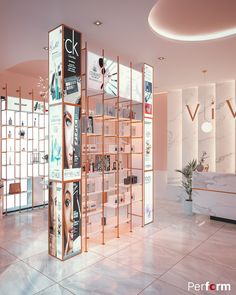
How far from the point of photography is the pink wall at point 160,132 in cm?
786

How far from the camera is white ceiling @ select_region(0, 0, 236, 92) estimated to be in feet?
9.72

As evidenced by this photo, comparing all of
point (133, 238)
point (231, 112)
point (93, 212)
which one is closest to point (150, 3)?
point (93, 212)

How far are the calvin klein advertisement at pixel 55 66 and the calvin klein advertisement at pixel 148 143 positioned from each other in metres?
2.12

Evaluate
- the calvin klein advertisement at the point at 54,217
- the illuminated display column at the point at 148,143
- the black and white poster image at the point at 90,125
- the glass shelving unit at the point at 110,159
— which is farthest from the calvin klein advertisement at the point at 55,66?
the illuminated display column at the point at 148,143

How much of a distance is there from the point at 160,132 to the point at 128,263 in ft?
17.1

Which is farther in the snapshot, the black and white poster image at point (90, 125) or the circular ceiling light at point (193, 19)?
the black and white poster image at point (90, 125)

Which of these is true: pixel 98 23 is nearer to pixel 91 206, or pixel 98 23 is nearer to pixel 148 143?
pixel 148 143

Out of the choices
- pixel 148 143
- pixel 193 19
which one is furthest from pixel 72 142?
pixel 193 19

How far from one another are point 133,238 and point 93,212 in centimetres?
95

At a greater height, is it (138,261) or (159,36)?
(159,36)

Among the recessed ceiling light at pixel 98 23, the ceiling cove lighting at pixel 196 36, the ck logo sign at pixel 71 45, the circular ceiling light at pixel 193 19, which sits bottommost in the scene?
the ck logo sign at pixel 71 45

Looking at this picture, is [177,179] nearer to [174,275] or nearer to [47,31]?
[174,275]

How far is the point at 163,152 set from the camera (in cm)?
788

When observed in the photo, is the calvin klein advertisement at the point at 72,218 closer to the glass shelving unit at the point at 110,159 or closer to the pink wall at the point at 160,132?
the glass shelving unit at the point at 110,159
